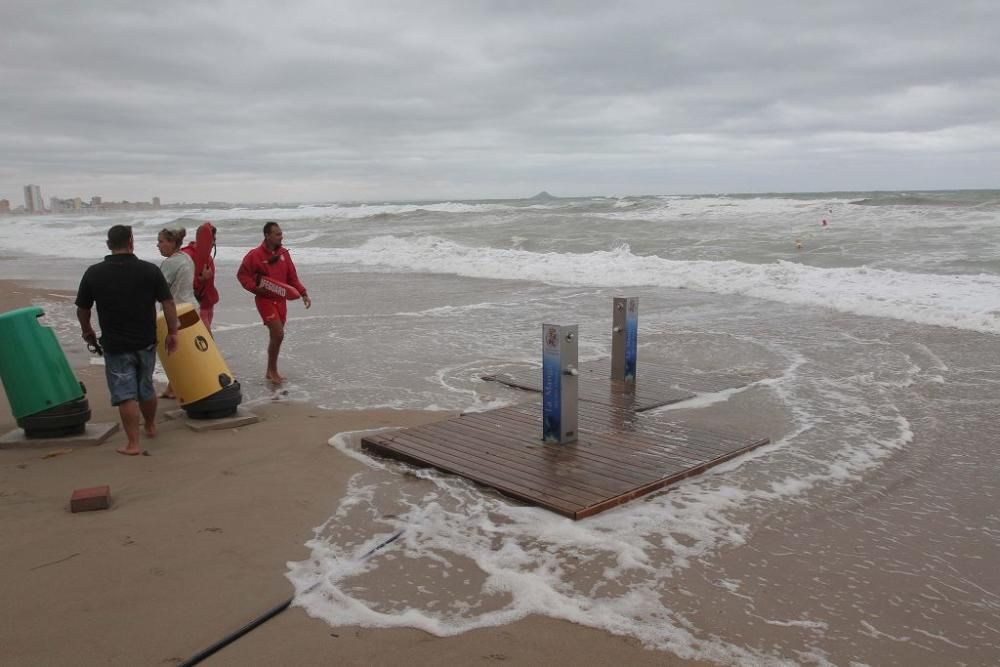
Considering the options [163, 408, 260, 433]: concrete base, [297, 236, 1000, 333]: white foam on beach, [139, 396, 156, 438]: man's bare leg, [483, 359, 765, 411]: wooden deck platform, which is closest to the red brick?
[139, 396, 156, 438]: man's bare leg

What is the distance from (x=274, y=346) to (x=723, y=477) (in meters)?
4.97

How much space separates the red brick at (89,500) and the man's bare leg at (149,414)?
138 centimetres

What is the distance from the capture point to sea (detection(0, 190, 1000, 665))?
132 inches

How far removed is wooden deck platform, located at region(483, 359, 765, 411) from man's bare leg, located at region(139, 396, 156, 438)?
3.43 m

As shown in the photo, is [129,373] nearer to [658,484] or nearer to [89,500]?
[89,500]

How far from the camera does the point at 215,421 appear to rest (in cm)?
620

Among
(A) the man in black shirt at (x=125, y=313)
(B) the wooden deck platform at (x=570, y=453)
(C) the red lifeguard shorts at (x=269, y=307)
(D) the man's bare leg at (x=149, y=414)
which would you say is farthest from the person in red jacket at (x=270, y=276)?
(B) the wooden deck platform at (x=570, y=453)

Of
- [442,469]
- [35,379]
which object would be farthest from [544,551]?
[35,379]

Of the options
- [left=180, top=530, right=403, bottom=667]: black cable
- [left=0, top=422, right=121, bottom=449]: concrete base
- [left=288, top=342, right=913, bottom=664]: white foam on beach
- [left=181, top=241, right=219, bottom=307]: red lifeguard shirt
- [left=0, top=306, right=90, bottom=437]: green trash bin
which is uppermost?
[left=181, top=241, right=219, bottom=307]: red lifeguard shirt

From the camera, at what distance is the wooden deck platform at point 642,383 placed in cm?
709

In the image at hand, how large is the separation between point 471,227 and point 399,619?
112 ft

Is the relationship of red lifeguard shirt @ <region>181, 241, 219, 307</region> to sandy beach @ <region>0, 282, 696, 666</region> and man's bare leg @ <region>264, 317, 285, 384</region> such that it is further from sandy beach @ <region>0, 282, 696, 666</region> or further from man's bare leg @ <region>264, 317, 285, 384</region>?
sandy beach @ <region>0, 282, 696, 666</region>

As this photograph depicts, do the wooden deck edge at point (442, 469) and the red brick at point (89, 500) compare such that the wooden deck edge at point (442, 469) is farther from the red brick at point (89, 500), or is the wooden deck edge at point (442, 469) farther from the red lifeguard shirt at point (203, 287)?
the red lifeguard shirt at point (203, 287)

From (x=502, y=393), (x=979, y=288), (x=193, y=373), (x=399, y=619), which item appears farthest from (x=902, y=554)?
(x=979, y=288)
